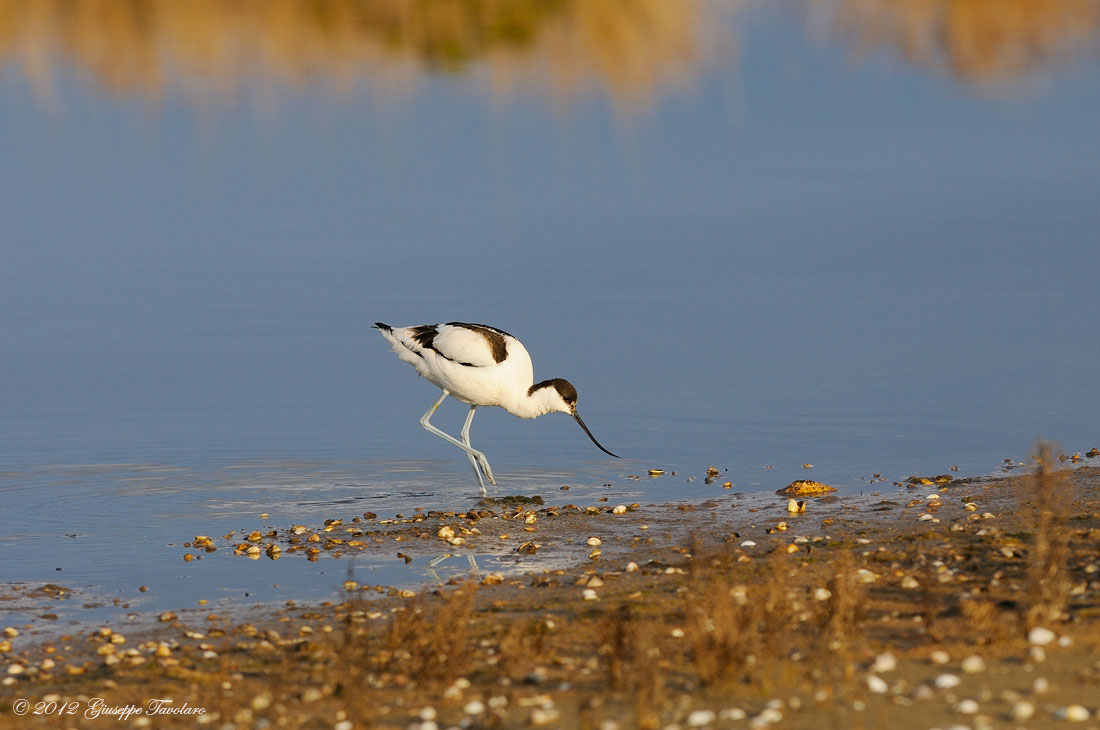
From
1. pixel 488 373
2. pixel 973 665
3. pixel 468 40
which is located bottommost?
pixel 973 665

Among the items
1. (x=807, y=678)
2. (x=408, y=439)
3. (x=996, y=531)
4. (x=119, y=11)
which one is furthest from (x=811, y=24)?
(x=807, y=678)

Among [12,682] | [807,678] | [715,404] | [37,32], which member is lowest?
[12,682]

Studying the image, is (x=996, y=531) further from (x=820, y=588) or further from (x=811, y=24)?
(x=811, y=24)

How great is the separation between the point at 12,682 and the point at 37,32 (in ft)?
53.2

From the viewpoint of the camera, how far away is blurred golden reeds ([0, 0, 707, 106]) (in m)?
18.7

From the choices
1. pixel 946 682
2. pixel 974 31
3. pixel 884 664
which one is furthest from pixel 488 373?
pixel 974 31

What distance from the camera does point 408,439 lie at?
11.2m

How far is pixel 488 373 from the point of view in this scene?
35.5 feet

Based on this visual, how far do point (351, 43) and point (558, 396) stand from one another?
10.9 m

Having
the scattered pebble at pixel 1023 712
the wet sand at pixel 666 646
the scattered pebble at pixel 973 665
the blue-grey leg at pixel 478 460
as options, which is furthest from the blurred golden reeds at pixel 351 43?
the scattered pebble at pixel 1023 712

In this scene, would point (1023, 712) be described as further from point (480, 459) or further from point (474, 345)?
point (474, 345)

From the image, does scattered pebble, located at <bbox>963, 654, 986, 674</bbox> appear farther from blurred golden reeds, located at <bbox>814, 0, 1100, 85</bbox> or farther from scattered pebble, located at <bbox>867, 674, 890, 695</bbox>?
blurred golden reeds, located at <bbox>814, 0, 1100, 85</bbox>

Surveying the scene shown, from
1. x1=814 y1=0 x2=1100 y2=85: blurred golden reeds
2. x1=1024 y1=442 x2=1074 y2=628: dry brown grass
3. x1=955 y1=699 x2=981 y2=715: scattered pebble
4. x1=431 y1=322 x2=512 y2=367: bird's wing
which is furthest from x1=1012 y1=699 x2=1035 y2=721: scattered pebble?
x1=814 y1=0 x2=1100 y2=85: blurred golden reeds

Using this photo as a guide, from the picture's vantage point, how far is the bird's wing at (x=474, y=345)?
427 inches
